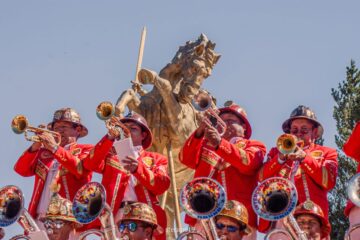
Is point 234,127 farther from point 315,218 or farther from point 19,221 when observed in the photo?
point 19,221

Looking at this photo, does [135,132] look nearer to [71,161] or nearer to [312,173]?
[71,161]

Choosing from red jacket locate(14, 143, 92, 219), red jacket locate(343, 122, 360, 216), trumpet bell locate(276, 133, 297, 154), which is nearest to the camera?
trumpet bell locate(276, 133, 297, 154)

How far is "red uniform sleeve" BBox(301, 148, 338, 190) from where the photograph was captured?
1303cm

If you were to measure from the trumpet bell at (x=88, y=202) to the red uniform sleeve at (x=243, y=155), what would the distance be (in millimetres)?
1420

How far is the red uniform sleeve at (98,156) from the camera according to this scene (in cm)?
1384

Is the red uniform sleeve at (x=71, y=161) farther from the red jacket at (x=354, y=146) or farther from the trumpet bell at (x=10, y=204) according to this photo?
the red jacket at (x=354, y=146)

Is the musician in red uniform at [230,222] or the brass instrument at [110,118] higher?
the brass instrument at [110,118]

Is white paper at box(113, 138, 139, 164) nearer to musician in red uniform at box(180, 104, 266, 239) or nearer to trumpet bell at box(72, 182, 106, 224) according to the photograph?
trumpet bell at box(72, 182, 106, 224)

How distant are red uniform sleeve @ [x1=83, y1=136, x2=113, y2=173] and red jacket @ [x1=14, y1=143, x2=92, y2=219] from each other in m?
0.20

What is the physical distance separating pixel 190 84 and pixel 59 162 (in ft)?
19.1

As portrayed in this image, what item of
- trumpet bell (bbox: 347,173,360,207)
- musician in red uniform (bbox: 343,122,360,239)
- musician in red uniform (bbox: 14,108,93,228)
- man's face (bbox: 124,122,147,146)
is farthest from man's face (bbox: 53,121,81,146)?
trumpet bell (bbox: 347,173,360,207)

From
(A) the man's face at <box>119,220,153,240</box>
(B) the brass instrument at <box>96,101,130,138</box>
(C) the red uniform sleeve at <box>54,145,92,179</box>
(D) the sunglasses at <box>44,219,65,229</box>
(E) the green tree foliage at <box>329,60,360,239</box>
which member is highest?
(E) the green tree foliage at <box>329,60,360,239</box>

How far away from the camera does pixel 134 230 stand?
13.0 m

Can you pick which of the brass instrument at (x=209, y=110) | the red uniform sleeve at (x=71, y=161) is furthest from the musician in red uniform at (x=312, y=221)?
the red uniform sleeve at (x=71, y=161)
